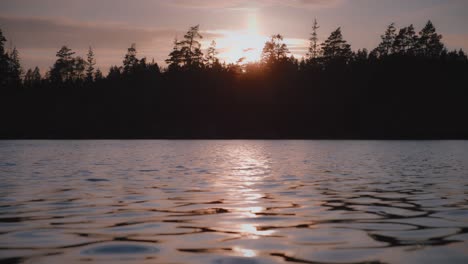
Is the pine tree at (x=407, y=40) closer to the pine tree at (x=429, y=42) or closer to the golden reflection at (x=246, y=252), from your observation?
the pine tree at (x=429, y=42)

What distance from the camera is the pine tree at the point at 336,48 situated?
395ft

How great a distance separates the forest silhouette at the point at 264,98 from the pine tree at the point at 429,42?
23 centimetres

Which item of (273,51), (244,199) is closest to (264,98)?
(273,51)

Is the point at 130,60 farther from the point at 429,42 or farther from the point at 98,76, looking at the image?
the point at 429,42

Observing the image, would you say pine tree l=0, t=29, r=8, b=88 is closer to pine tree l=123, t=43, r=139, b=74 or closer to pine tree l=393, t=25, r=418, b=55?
pine tree l=123, t=43, r=139, b=74

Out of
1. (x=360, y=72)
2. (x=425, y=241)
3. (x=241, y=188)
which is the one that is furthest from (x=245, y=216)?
(x=360, y=72)

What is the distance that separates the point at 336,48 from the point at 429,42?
21.8 m

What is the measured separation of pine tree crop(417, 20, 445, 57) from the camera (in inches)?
4779

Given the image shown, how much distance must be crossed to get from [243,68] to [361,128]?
3243 centimetres

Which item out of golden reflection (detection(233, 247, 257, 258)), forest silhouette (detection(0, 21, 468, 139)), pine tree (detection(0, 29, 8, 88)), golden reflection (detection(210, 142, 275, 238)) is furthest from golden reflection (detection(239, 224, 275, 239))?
pine tree (detection(0, 29, 8, 88))

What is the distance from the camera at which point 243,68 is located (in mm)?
121000

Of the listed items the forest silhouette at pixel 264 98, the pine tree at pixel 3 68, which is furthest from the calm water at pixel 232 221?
the pine tree at pixel 3 68

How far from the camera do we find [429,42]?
122750 millimetres

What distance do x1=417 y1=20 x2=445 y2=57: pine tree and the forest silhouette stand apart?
23 cm
